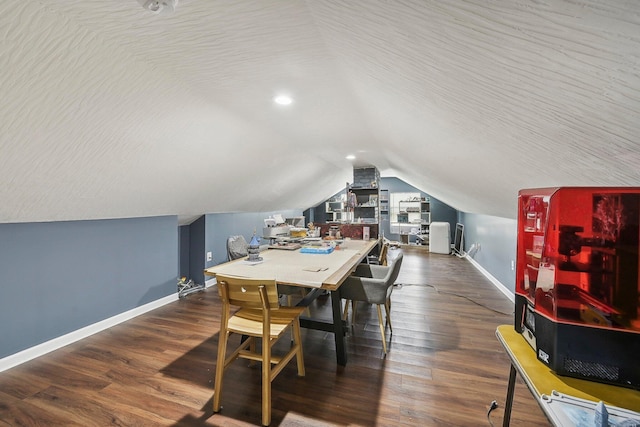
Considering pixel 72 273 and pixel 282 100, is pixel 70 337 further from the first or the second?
pixel 282 100

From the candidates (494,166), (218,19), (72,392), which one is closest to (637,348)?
(494,166)

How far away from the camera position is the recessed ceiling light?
2047 mm

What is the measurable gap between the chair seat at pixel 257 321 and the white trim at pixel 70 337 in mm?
1934

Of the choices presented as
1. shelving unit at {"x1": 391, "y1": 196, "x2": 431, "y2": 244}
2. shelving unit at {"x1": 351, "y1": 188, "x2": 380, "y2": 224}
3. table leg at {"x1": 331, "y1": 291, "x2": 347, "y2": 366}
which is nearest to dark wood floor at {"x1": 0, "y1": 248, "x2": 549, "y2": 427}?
table leg at {"x1": 331, "y1": 291, "x2": 347, "y2": 366}

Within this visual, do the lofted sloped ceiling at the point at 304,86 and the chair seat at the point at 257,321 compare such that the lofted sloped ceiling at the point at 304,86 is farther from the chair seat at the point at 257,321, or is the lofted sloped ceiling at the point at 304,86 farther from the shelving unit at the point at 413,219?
the shelving unit at the point at 413,219

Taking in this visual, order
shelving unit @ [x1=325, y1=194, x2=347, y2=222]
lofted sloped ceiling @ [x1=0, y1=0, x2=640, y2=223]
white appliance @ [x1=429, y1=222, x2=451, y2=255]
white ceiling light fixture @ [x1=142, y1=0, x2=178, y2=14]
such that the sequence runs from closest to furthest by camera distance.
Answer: lofted sloped ceiling @ [x1=0, y1=0, x2=640, y2=223] < white ceiling light fixture @ [x1=142, y1=0, x2=178, y2=14] < white appliance @ [x1=429, y1=222, x2=451, y2=255] < shelving unit @ [x1=325, y1=194, x2=347, y2=222]

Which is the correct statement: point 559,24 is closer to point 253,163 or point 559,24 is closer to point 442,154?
point 442,154

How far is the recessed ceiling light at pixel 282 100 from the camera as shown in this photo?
205cm

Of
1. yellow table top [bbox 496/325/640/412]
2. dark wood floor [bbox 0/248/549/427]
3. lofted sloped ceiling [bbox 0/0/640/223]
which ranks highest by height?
lofted sloped ceiling [bbox 0/0/640/223]

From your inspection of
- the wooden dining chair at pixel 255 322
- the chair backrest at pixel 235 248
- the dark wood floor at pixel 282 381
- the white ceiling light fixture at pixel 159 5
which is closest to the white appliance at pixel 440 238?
the dark wood floor at pixel 282 381

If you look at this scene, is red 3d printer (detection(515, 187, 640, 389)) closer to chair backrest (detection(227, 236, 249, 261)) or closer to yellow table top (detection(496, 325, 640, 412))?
yellow table top (detection(496, 325, 640, 412))

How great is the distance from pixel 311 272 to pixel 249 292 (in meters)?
0.52

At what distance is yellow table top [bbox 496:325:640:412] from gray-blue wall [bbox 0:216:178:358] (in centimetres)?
339

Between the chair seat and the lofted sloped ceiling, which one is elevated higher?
the lofted sloped ceiling
